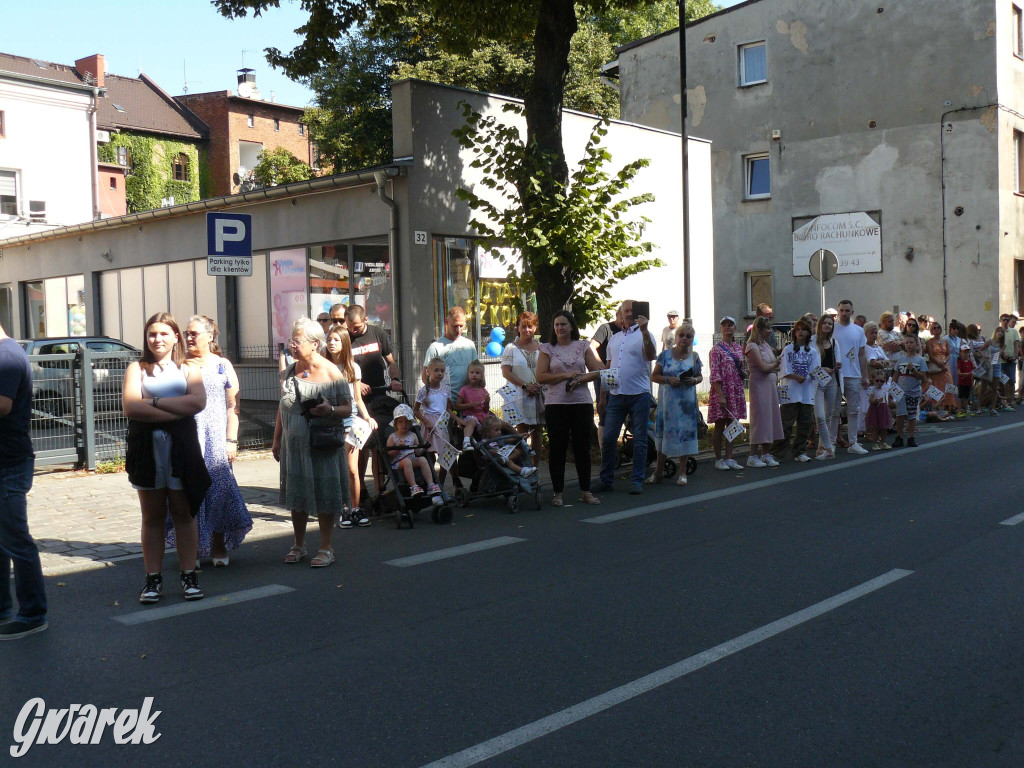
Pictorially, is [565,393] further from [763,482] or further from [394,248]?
[394,248]

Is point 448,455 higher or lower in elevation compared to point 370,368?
lower

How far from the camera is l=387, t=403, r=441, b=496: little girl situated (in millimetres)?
9039

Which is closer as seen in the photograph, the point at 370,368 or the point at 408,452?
the point at 408,452

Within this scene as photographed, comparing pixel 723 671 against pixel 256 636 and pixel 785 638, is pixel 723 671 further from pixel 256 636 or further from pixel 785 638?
pixel 256 636

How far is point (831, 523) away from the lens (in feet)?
27.5

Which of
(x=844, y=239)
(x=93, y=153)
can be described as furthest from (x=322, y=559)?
(x=93, y=153)

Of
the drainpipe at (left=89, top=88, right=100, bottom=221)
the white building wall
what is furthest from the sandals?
the drainpipe at (left=89, top=88, right=100, bottom=221)

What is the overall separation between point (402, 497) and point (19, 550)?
3749 millimetres

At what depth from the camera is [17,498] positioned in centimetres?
555

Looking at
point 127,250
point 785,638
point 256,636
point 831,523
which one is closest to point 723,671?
point 785,638

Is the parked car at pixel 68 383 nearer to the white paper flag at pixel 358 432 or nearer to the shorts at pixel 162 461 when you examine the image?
the white paper flag at pixel 358 432

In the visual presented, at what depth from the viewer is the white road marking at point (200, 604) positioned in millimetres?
5930

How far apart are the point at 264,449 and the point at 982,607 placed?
36.1 ft

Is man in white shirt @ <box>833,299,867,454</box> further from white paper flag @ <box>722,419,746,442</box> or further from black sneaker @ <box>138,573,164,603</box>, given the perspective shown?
black sneaker @ <box>138,573,164,603</box>
